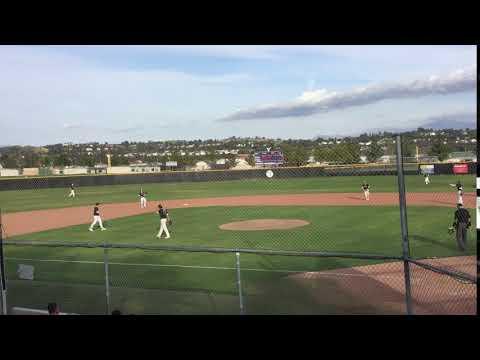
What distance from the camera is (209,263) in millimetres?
A: 14188

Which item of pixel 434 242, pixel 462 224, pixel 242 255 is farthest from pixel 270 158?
pixel 434 242

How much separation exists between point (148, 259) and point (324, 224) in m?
9.89

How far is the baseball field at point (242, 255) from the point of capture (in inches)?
389

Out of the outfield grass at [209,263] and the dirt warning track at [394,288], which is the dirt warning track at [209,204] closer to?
the outfield grass at [209,263]

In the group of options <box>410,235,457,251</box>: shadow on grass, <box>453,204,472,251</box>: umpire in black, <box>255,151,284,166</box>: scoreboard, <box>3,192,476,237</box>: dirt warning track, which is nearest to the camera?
<box>255,151,284,166</box>: scoreboard

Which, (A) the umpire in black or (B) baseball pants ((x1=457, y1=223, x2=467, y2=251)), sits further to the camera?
(B) baseball pants ((x1=457, y1=223, x2=467, y2=251))

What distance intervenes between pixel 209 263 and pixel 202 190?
2952 centimetres

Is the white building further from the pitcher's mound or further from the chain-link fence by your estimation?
the pitcher's mound

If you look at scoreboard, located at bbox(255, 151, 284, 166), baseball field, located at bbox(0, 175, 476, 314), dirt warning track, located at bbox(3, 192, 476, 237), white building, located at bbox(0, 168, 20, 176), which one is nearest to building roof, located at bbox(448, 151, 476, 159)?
baseball field, located at bbox(0, 175, 476, 314)

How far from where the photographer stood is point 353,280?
11398mm

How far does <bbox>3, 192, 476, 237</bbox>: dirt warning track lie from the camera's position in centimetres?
2636

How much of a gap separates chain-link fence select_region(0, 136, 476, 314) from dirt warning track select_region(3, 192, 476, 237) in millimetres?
125
